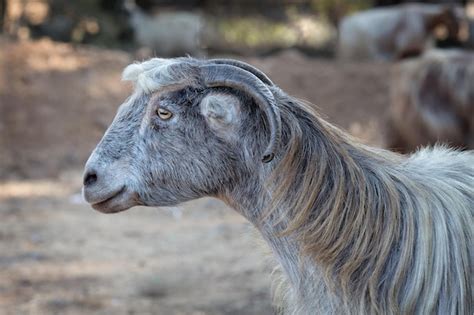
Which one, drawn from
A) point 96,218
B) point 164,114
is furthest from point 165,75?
point 96,218

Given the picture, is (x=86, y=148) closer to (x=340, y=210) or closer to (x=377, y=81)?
(x=377, y=81)

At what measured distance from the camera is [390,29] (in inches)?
593

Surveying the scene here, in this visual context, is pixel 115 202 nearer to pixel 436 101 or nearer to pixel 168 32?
pixel 436 101

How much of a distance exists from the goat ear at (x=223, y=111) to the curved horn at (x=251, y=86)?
55 millimetres

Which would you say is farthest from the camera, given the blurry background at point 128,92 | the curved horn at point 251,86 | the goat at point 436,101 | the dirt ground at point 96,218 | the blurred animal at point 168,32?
the blurred animal at point 168,32

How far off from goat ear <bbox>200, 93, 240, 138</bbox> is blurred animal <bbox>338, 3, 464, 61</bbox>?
1130 centimetres

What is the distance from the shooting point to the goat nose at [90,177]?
12.8 feet

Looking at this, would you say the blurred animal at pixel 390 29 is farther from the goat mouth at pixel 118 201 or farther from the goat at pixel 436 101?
the goat mouth at pixel 118 201

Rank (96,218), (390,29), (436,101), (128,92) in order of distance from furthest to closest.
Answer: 1. (390,29)
2. (128,92)
3. (436,101)
4. (96,218)

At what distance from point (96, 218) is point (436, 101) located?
3.46m

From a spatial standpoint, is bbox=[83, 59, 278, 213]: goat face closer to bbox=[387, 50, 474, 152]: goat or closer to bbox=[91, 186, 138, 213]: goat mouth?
bbox=[91, 186, 138, 213]: goat mouth

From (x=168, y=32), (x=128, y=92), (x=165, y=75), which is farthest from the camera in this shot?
(x=168, y=32)

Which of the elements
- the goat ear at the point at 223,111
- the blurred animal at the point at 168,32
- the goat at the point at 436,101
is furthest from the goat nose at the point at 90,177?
the blurred animal at the point at 168,32

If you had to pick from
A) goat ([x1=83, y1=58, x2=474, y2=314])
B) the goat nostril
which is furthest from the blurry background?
the goat nostril
